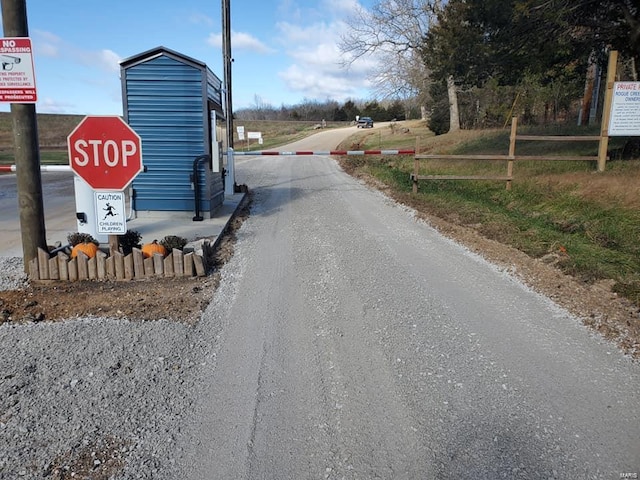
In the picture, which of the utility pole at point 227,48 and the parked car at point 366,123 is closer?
the utility pole at point 227,48

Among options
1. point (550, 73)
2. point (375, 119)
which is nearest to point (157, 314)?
point (550, 73)

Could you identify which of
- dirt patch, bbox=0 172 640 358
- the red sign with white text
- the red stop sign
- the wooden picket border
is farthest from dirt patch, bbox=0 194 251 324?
the red sign with white text

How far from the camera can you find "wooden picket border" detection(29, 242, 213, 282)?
580cm

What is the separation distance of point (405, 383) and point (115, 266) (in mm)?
3836

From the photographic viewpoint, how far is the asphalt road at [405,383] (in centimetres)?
282

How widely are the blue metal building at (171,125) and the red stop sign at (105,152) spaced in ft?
11.5

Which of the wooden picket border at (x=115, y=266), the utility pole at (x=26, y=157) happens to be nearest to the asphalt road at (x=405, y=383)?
the wooden picket border at (x=115, y=266)

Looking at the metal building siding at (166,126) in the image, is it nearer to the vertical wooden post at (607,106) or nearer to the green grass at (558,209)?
the green grass at (558,209)

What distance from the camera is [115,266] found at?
19.5 ft

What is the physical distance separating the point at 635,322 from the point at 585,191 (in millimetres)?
6585

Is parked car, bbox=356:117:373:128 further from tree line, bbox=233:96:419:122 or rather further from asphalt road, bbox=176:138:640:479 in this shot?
asphalt road, bbox=176:138:640:479

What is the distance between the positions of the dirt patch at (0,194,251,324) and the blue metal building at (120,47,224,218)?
402 centimetres

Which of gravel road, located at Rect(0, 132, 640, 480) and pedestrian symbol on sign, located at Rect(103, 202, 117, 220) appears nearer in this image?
gravel road, located at Rect(0, 132, 640, 480)

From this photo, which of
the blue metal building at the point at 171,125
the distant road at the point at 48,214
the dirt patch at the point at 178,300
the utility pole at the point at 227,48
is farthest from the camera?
the utility pole at the point at 227,48
